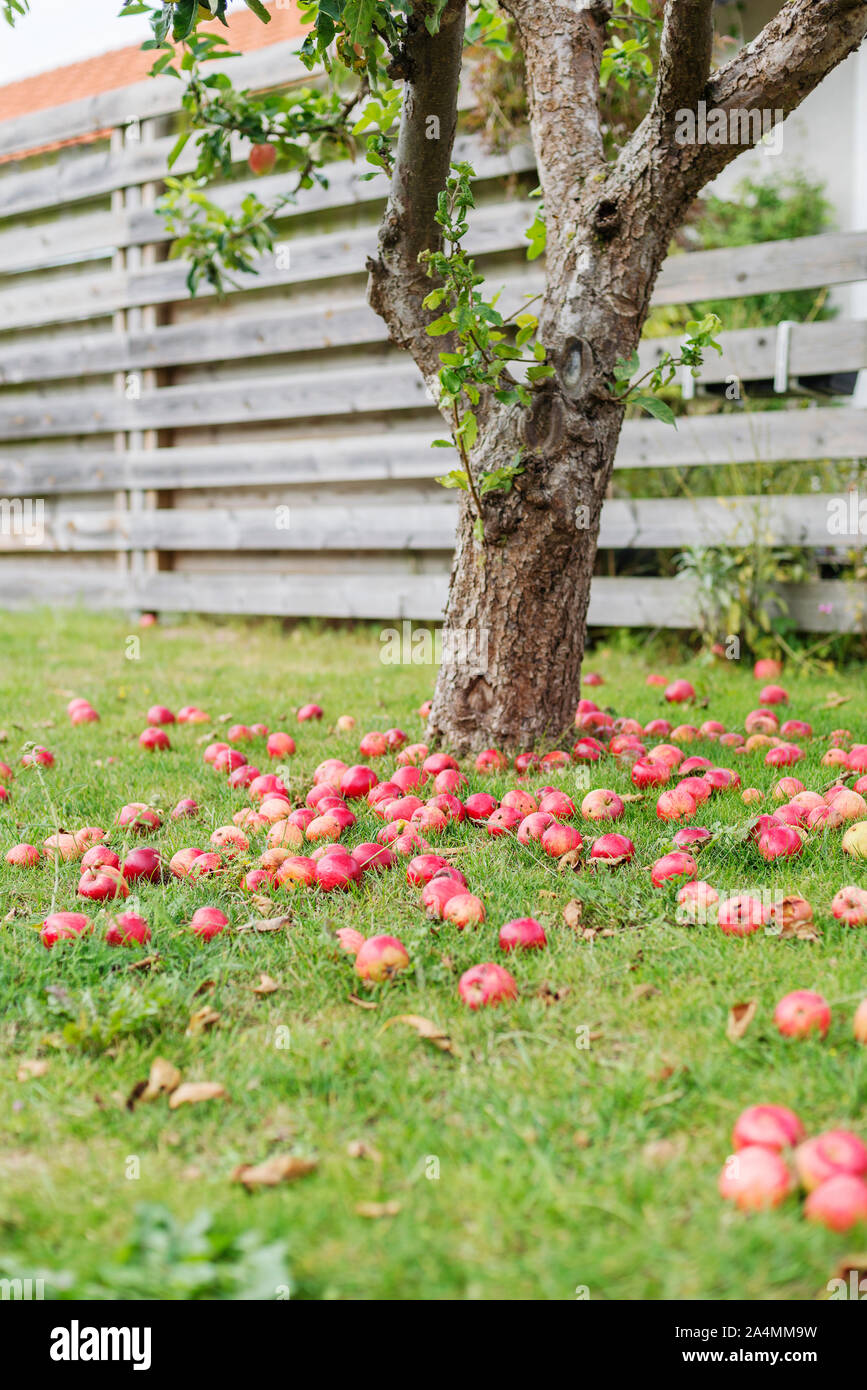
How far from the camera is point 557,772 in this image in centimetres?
304

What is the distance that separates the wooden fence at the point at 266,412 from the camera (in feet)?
16.3

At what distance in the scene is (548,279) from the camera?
10.8ft

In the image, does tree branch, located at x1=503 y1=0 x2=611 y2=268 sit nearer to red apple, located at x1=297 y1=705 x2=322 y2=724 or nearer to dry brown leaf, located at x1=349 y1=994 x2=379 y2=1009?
red apple, located at x1=297 y1=705 x2=322 y2=724

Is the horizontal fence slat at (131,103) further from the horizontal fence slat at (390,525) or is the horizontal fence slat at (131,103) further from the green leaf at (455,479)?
the green leaf at (455,479)

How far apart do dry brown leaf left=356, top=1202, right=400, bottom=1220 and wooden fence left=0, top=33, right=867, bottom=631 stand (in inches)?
160

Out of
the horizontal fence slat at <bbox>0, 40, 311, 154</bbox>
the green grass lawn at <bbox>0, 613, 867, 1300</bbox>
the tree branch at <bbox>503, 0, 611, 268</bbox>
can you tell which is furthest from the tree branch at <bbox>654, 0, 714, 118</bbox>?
the horizontal fence slat at <bbox>0, 40, 311, 154</bbox>

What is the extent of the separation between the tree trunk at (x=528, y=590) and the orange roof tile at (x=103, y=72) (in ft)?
A: 19.6

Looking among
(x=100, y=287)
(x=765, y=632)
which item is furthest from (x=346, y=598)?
(x=100, y=287)

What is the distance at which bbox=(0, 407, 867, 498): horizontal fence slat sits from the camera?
483cm

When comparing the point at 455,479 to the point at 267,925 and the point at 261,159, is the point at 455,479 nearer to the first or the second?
the point at 267,925

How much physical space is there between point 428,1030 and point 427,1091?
0.46 feet

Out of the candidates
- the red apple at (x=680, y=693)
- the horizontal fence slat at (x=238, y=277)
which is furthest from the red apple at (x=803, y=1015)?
the horizontal fence slat at (x=238, y=277)

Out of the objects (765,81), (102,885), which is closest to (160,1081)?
(102,885)

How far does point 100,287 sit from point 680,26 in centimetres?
564
